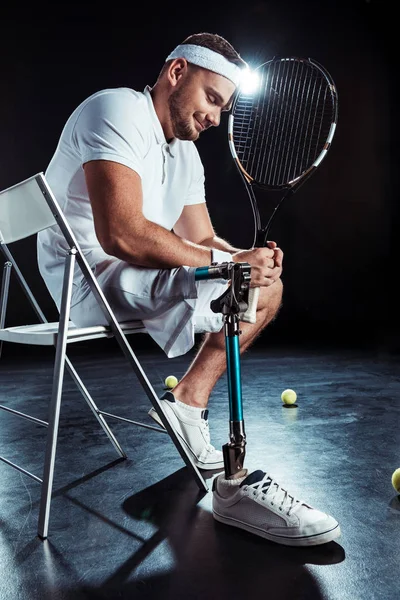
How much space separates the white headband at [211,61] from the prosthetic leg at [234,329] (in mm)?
773

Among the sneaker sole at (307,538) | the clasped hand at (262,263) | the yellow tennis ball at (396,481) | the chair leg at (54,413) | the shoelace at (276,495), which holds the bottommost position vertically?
the yellow tennis ball at (396,481)

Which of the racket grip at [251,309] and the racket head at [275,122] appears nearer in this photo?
the racket grip at [251,309]

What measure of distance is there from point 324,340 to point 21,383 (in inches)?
98.7

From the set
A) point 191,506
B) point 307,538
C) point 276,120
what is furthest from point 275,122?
point 307,538

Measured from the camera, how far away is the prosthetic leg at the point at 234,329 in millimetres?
1522

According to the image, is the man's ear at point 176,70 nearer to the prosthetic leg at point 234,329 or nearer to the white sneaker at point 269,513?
the prosthetic leg at point 234,329

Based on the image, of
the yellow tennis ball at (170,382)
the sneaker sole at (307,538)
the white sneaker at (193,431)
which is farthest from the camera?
the yellow tennis ball at (170,382)

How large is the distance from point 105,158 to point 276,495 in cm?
94

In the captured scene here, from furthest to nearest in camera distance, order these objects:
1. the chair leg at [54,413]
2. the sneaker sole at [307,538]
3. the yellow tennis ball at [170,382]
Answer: the yellow tennis ball at [170,382], the chair leg at [54,413], the sneaker sole at [307,538]

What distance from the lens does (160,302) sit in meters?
1.84

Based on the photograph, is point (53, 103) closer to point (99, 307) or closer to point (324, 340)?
point (324, 340)

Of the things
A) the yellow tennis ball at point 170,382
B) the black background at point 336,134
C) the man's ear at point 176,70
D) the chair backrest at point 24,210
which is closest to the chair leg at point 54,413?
the chair backrest at point 24,210

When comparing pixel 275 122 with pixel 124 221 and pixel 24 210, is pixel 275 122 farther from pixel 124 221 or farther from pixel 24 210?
pixel 24 210

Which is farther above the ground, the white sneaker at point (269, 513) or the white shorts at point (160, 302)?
the white shorts at point (160, 302)
